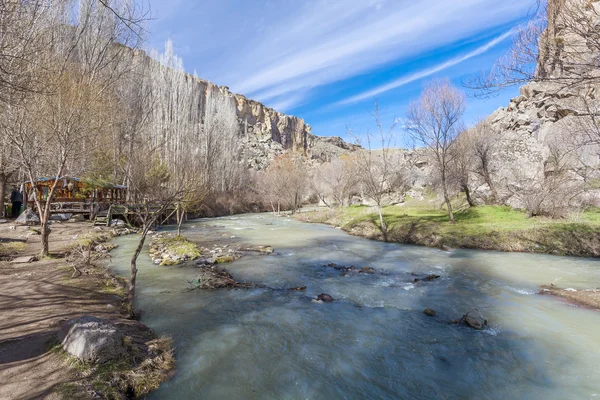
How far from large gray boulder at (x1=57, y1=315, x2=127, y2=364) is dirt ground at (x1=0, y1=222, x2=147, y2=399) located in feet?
0.56

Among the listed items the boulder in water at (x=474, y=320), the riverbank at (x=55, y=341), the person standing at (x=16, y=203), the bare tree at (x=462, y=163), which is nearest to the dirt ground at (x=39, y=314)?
the riverbank at (x=55, y=341)

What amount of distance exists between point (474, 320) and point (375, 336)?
227cm

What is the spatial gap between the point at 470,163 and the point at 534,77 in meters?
21.4


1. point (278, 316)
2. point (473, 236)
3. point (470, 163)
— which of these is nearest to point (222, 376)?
point (278, 316)

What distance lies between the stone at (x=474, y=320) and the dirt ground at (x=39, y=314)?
664cm

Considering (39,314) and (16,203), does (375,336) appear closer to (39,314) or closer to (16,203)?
(39,314)

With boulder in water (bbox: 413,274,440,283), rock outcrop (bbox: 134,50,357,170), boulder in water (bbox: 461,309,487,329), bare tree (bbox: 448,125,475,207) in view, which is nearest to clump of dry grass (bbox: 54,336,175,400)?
boulder in water (bbox: 461,309,487,329)

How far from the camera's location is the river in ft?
13.0

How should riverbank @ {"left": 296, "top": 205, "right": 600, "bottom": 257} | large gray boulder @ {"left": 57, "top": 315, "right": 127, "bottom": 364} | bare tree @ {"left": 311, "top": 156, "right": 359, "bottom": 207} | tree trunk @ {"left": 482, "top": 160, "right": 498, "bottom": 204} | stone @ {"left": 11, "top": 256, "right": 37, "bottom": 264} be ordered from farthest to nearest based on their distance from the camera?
bare tree @ {"left": 311, "top": 156, "right": 359, "bottom": 207} → tree trunk @ {"left": 482, "top": 160, "right": 498, "bottom": 204} → riverbank @ {"left": 296, "top": 205, "right": 600, "bottom": 257} → stone @ {"left": 11, "top": 256, "right": 37, "bottom": 264} → large gray boulder @ {"left": 57, "top": 315, "right": 127, "bottom": 364}

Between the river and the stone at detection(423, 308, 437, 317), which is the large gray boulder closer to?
the river

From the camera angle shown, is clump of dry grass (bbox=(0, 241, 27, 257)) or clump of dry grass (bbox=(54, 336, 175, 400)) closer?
clump of dry grass (bbox=(54, 336, 175, 400))

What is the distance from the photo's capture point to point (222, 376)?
408 centimetres

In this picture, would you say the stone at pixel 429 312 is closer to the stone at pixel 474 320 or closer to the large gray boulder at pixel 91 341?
the stone at pixel 474 320

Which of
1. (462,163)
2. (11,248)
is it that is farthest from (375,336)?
(462,163)
